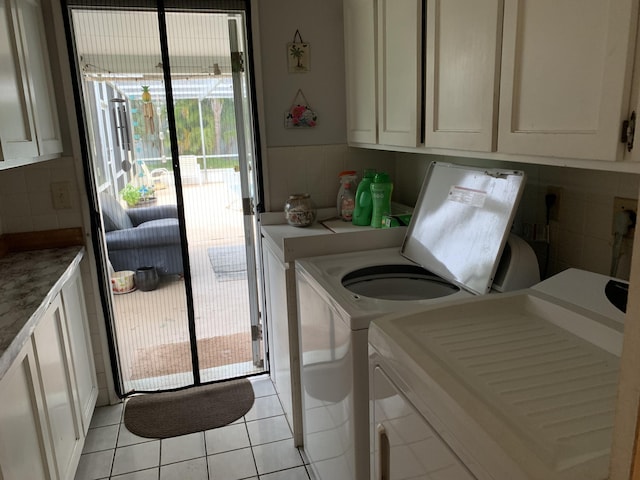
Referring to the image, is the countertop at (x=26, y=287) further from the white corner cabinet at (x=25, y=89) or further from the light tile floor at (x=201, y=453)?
the light tile floor at (x=201, y=453)

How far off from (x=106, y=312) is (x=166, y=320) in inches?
12.2

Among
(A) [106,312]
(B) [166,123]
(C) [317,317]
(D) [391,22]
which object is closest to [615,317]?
(C) [317,317]

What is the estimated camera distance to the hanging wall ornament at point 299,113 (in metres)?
2.54

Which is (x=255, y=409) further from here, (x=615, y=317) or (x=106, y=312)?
(x=615, y=317)

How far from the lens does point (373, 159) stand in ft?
8.87

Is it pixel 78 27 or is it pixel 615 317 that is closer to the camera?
pixel 615 317

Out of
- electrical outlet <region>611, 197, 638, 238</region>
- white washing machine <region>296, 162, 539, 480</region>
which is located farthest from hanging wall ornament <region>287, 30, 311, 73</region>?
electrical outlet <region>611, 197, 638, 238</region>

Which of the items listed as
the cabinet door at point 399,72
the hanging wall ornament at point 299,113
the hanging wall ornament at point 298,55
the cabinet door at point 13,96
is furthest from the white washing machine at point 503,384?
the hanging wall ornament at point 298,55

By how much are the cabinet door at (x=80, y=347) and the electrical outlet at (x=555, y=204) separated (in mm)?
1941

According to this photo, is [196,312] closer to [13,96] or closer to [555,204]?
[13,96]

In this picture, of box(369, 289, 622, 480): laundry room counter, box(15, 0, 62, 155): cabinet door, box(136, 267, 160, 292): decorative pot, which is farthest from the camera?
box(136, 267, 160, 292): decorative pot

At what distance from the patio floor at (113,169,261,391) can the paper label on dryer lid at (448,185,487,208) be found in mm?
1265

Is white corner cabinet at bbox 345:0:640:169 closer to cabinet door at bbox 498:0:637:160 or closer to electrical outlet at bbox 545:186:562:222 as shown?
cabinet door at bbox 498:0:637:160

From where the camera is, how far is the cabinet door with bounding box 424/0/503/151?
1328 millimetres
